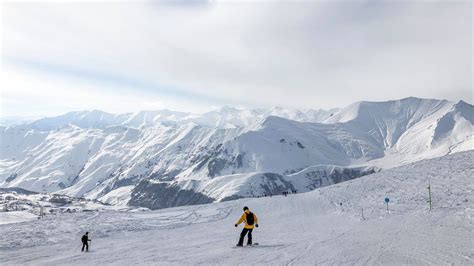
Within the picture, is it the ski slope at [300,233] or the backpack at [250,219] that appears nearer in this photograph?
the ski slope at [300,233]

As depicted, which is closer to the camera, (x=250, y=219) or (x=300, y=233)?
(x=250, y=219)

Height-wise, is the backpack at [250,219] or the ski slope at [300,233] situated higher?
the backpack at [250,219]

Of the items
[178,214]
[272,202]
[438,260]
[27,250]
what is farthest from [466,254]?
[272,202]

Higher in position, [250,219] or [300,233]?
[250,219]

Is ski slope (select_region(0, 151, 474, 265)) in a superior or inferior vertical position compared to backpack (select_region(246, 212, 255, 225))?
inferior

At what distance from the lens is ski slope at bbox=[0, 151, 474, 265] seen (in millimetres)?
18844

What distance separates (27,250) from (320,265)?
731 inches

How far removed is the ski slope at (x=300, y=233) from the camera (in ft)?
61.8

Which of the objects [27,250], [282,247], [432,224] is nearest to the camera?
[282,247]

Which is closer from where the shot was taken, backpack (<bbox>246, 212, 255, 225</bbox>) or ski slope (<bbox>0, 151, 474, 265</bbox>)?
ski slope (<bbox>0, 151, 474, 265</bbox>)

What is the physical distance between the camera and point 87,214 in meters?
43.7

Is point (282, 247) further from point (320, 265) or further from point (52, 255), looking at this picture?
point (52, 255)

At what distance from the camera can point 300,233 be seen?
28.8m

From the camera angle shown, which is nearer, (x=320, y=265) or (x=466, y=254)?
(x=320, y=265)
